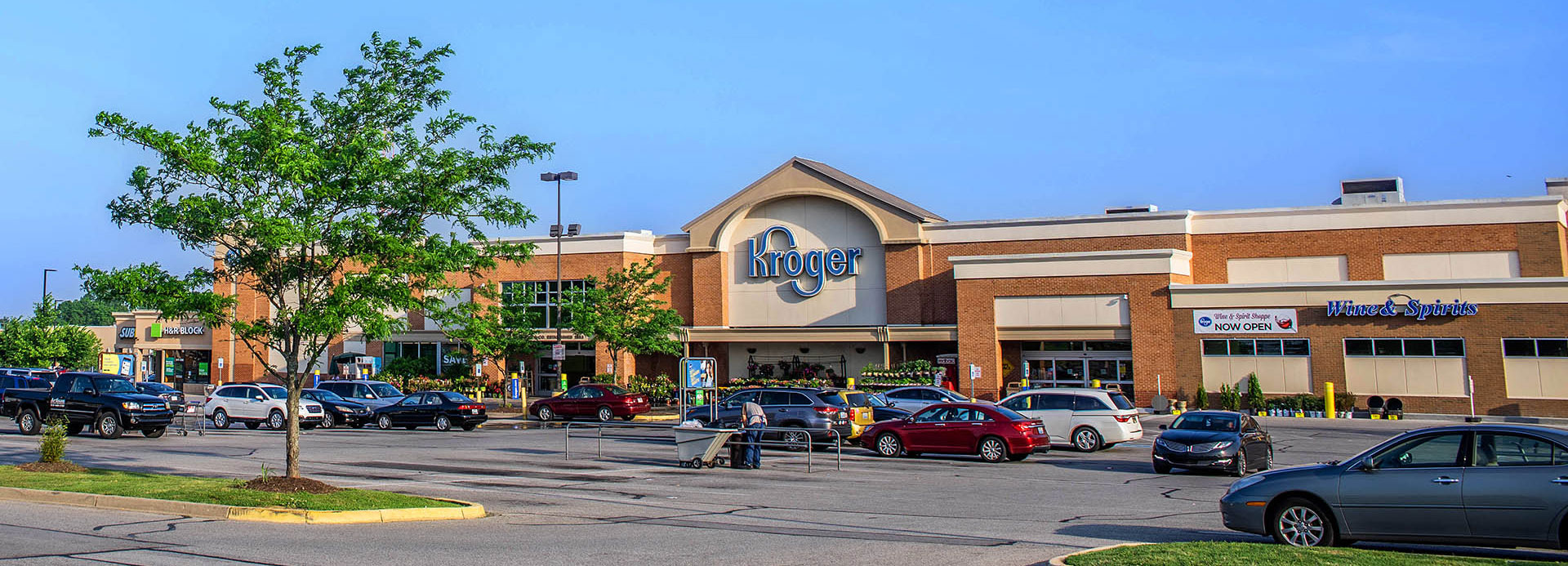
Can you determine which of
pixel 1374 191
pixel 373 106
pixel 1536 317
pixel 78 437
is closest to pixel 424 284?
pixel 373 106

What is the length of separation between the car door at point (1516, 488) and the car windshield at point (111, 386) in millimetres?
30444

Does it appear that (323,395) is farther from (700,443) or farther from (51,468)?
(700,443)

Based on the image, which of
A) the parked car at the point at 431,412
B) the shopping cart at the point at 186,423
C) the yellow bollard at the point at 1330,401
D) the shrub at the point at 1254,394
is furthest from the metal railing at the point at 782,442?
the yellow bollard at the point at 1330,401

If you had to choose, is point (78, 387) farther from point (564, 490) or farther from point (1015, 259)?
point (1015, 259)

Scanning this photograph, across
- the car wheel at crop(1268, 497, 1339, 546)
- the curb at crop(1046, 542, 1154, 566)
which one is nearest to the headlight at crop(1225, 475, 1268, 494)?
the car wheel at crop(1268, 497, 1339, 546)

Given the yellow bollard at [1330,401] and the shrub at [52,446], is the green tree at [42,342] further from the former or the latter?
the yellow bollard at [1330,401]

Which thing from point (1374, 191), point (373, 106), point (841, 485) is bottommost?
point (841, 485)

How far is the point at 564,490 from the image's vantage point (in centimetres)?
1800

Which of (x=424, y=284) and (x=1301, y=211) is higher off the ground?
(x=1301, y=211)

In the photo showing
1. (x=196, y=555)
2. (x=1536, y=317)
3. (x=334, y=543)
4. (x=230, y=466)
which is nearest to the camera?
(x=196, y=555)

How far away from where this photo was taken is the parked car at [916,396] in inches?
1272

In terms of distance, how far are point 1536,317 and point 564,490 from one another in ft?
109

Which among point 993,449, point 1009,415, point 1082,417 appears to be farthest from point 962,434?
point 1082,417

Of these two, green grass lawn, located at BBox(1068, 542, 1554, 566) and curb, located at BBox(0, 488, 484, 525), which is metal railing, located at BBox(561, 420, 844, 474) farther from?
green grass lawn, located at BBox(1068, 542, 1554, 566)
